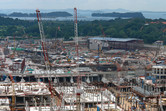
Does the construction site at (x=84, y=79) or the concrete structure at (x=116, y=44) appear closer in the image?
the construction site at (x=84, y=79)

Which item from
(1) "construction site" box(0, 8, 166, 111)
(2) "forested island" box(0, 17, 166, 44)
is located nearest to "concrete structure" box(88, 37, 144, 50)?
(1) "construction site" box(0, 8, 166, 111)

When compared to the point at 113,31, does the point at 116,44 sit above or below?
below

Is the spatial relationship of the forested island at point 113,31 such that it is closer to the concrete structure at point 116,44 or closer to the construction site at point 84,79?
the concrete structure at point 116,44

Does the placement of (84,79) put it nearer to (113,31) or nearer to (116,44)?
(116,44)

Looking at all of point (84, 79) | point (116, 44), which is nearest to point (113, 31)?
point (116, 44)

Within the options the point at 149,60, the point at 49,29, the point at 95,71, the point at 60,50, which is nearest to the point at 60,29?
the point at 49,29

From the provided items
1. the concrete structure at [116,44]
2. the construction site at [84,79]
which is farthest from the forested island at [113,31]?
the construction site at [84,79]

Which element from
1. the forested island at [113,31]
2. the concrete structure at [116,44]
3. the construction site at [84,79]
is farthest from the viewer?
the forested island at [113,31]

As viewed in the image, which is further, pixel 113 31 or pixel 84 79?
pixel 113 31

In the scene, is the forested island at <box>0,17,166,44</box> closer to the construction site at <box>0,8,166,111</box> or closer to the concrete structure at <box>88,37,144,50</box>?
the concrete structure at <box>88,37,144,50</box>
